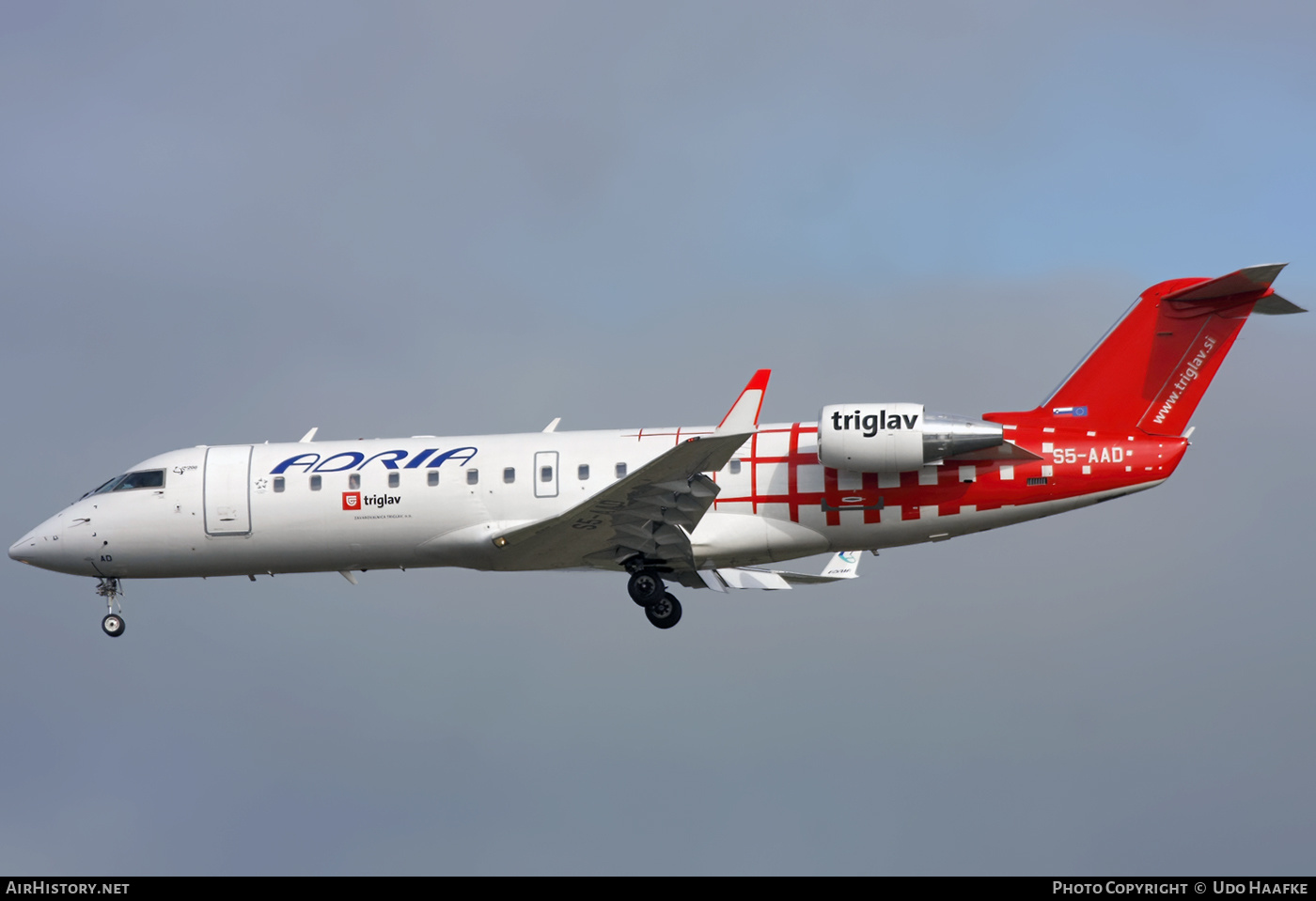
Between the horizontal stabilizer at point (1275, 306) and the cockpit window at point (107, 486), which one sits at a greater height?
the horizontal stabilizer at point (1275, 306)

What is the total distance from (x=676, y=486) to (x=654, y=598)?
9.42 ft

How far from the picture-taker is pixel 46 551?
31938 millimetres

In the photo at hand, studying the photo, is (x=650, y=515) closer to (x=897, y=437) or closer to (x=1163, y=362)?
(x=897, y=437)

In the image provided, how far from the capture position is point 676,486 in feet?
92.2

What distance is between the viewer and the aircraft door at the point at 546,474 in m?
30.0

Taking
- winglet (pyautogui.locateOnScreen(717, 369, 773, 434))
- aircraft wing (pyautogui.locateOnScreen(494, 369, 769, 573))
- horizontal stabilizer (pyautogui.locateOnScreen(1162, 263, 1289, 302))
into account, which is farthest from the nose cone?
horizontal stabilizer (pyautogui.locateOnScreen(1162, 263, 1289, 302))

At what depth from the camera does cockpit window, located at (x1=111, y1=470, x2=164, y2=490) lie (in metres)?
31.8

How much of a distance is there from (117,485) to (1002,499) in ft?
56.9

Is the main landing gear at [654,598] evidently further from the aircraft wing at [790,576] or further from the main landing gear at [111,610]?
the main landing gear at [111,610]

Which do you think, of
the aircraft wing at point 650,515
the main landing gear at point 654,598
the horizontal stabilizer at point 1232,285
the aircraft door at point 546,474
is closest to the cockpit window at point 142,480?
the aircraft wing at point 650,515

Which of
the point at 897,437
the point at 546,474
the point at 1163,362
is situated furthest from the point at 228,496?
the point at 1163,362

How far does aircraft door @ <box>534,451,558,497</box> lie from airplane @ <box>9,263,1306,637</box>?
0.04 meters

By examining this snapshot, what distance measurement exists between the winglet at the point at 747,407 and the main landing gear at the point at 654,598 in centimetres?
431

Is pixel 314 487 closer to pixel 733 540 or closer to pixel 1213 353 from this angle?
pixel 733 540
